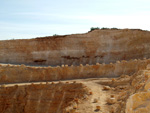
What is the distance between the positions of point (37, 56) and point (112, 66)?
11.9m

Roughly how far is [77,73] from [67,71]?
3.35 ft

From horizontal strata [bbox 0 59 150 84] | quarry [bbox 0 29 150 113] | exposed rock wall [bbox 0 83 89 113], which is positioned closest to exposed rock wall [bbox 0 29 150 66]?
quarry [bbox 0 29 150 113]

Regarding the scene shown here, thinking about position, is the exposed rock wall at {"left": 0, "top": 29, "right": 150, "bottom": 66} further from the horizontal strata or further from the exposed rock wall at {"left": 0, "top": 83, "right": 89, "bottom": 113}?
the exposed rock wall at {"left": 0, "top": 83, "right": 89, "bottom": 113}

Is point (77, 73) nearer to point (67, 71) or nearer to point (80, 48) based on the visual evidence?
point (67, 71)

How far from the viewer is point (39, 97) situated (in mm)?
17344

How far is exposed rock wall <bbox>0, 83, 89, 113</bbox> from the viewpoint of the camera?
16069mm

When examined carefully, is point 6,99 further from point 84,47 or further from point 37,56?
point 84,47

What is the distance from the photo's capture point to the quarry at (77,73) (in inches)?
479

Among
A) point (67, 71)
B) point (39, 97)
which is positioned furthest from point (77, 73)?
point (39, 97)

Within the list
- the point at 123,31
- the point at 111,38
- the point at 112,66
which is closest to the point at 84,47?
the point at 111,38

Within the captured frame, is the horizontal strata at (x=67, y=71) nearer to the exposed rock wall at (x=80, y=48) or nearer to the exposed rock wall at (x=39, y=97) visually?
the exposed rock wall at (x=39, y=97)

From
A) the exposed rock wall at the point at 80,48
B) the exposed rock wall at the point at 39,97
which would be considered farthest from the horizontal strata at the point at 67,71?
the exposed rock wall at the point at 80,48

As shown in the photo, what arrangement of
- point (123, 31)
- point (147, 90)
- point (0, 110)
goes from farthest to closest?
point (123, 31), point (0, 110), point (147, 90)

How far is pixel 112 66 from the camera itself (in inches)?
758
